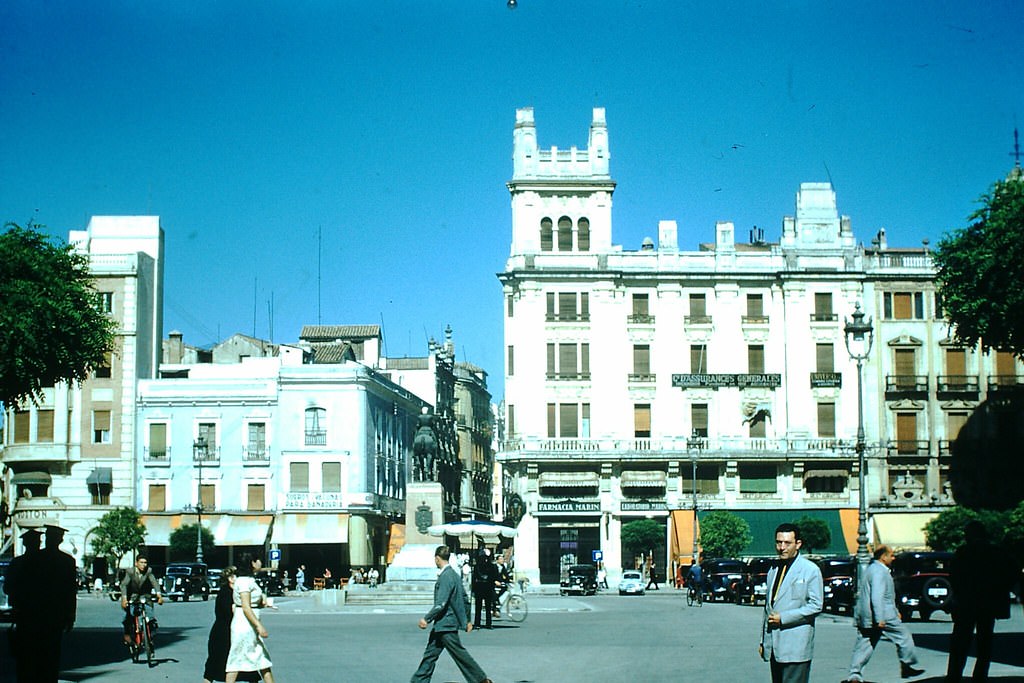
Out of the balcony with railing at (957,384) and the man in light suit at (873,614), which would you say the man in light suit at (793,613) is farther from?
the balcony with railing at (957,384)

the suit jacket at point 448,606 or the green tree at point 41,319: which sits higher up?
the green tree at point 41,319

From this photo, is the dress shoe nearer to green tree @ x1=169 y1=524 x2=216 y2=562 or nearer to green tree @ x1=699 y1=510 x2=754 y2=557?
green tree @ x1=699 y1=510 x2=754 y2=557

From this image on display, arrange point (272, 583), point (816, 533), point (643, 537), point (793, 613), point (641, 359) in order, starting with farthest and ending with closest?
1. point (641, 359)
2. point (643, 537)
3. point (816, 533)
4. point (272, 583)
5. point (793, 613)

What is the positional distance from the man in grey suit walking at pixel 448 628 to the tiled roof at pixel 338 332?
76827 mm

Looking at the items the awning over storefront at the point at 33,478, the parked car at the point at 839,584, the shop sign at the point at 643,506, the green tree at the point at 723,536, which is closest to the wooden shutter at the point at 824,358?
the green tree at the point at 723,536

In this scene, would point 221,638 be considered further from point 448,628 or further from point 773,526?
point 773,526

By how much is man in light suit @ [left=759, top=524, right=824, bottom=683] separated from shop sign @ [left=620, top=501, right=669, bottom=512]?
195ft

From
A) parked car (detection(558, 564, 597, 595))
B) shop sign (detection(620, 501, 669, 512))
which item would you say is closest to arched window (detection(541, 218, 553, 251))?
shop sign (detection(620, 501, 669, 512))

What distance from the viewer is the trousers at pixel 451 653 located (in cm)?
1641

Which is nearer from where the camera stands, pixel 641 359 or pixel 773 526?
pixel 773 526

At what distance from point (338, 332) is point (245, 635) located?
79.2 metres

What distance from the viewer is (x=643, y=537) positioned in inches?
2729

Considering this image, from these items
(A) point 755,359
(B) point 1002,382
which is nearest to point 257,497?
(A) point 755,359

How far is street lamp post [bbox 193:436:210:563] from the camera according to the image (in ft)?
207
